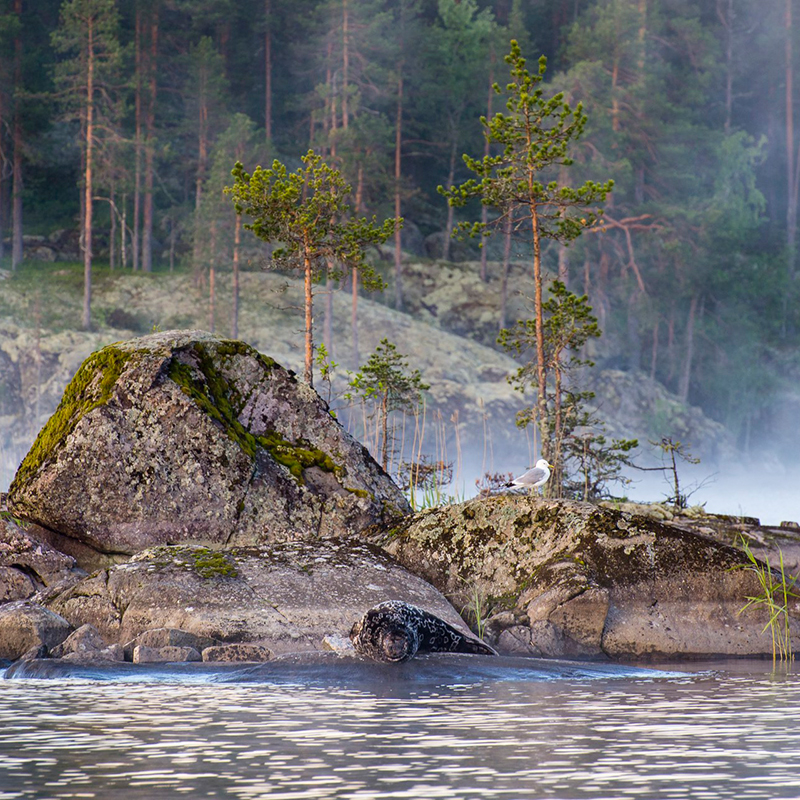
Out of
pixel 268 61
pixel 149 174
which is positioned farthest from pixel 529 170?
pixel 268 61

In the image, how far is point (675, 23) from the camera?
66.2 metres

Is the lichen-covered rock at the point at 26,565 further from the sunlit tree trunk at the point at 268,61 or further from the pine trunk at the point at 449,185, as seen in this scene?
the sunlit tree trunk at the point at 268,61

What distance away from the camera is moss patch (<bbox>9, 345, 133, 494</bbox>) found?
43.3 ft

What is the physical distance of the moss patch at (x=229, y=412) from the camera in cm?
1347

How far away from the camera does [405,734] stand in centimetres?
643

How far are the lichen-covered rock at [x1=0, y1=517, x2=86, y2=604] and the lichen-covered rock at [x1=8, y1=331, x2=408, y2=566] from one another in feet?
1.13

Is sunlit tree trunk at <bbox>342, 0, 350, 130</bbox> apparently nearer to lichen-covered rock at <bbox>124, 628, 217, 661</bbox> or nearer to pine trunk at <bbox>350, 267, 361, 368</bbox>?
pine trunk at <bbox>350, 267, 361, 368</bbox>

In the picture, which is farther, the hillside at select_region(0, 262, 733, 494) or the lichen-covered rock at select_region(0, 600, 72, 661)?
the hillside at select_region(0, 262, 733, 494)

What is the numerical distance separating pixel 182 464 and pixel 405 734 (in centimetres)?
712

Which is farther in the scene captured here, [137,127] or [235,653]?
[137,127]

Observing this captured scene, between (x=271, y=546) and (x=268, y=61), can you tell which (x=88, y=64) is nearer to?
(x=268, y=61)

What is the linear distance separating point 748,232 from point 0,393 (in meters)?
42.5

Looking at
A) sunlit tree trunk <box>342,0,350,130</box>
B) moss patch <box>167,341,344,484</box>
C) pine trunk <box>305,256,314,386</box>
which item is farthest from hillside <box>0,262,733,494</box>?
moss patch <box>167,341,344,484</box>

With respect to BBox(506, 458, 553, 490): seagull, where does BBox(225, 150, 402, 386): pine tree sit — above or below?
above
